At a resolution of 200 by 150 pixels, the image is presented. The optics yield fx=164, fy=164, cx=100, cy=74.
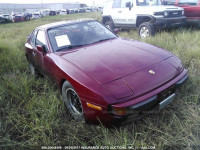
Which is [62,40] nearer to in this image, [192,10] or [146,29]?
[146,29]

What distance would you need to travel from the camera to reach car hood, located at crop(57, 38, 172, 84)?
193cm

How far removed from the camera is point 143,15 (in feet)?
18.9

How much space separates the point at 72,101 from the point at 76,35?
1.23m

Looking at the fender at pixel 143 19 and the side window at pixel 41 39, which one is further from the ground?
the fender at pixel 143 19

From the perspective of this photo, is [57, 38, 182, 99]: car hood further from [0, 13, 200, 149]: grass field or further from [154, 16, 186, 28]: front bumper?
[154, 16, 186, 28]: front bumper

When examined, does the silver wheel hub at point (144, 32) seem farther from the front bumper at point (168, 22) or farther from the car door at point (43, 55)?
the car door at point (43, 55)

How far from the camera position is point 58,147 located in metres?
1.81

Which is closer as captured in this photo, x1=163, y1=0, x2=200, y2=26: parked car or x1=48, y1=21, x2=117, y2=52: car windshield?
x1=48, y1=21, x2=117, y2=52: car windshield

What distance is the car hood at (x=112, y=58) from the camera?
193 centimetres

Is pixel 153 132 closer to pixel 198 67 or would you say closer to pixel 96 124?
pixel 96 124

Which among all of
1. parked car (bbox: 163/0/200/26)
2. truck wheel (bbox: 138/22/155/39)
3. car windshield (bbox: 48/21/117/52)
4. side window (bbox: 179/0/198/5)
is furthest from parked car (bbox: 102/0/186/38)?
car windshield (bbox: 48/21/117/52)

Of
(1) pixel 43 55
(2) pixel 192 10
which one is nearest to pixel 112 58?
(1) pixel 43 55

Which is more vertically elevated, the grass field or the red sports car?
the red sports car

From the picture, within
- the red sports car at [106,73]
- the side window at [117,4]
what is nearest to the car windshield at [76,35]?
the red sports car at [106,73]
